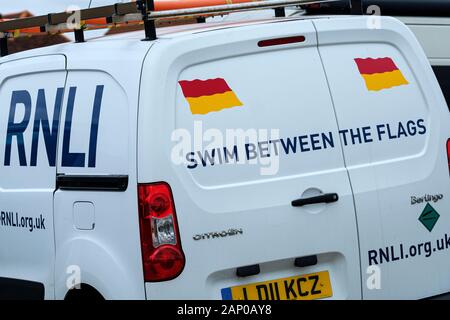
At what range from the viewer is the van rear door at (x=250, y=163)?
14.3 feet

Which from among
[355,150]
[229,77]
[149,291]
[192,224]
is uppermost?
[229,77]

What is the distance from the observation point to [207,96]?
4438 millimetres

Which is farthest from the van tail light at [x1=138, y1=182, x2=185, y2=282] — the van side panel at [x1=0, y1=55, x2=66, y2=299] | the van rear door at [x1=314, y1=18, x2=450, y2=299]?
the van rear door at [x1=314, y1=18, x2=450, y2=299]

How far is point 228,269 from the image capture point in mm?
4422

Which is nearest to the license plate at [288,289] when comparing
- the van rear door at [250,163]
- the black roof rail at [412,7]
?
the van rear door at [250,163]

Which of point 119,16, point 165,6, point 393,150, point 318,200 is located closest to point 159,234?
point 318,200

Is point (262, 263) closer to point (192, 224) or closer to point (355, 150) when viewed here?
point (192, 224)

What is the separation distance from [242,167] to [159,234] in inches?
19.9

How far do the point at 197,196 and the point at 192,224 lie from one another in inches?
5.2

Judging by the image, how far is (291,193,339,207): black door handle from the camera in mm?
4516

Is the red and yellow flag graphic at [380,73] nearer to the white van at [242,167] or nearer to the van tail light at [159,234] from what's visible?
the white van at [242,167]

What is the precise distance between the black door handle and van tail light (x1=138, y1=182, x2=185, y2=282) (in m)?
0.60

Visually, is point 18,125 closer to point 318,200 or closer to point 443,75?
point 318,200

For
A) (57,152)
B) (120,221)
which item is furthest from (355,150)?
(57,152)
